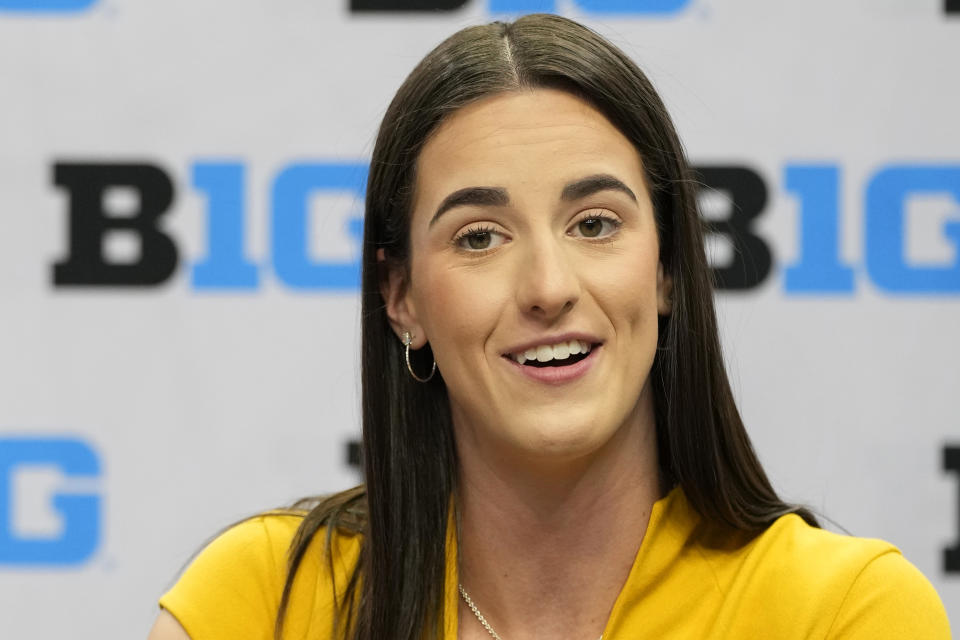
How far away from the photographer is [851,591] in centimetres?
153

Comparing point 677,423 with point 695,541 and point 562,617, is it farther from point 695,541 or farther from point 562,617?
point 562,617

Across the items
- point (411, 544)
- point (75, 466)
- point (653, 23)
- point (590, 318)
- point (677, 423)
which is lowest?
point (75, 466)

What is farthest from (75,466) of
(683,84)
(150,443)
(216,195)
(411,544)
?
(683,84)

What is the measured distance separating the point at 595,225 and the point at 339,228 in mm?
1213

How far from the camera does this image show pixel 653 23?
267cm

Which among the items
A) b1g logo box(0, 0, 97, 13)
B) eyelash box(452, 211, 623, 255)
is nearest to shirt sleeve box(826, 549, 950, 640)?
eyelash box(452, 211, 623, 255)

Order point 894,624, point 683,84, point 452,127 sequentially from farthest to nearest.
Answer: point 683,84, point 452,127, point 894,624

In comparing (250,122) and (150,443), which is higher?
(250,122)

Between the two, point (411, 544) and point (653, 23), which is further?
point (653, 23)

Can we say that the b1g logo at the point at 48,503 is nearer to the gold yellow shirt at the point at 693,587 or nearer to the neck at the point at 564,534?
the gold yellow shirt at the point at 693,587

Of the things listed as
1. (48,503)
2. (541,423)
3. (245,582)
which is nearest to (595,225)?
(541,423)

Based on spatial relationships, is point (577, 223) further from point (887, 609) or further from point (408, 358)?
point (887, 609)

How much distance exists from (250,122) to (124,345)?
559mm

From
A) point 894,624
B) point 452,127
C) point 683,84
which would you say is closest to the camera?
point 894,624
